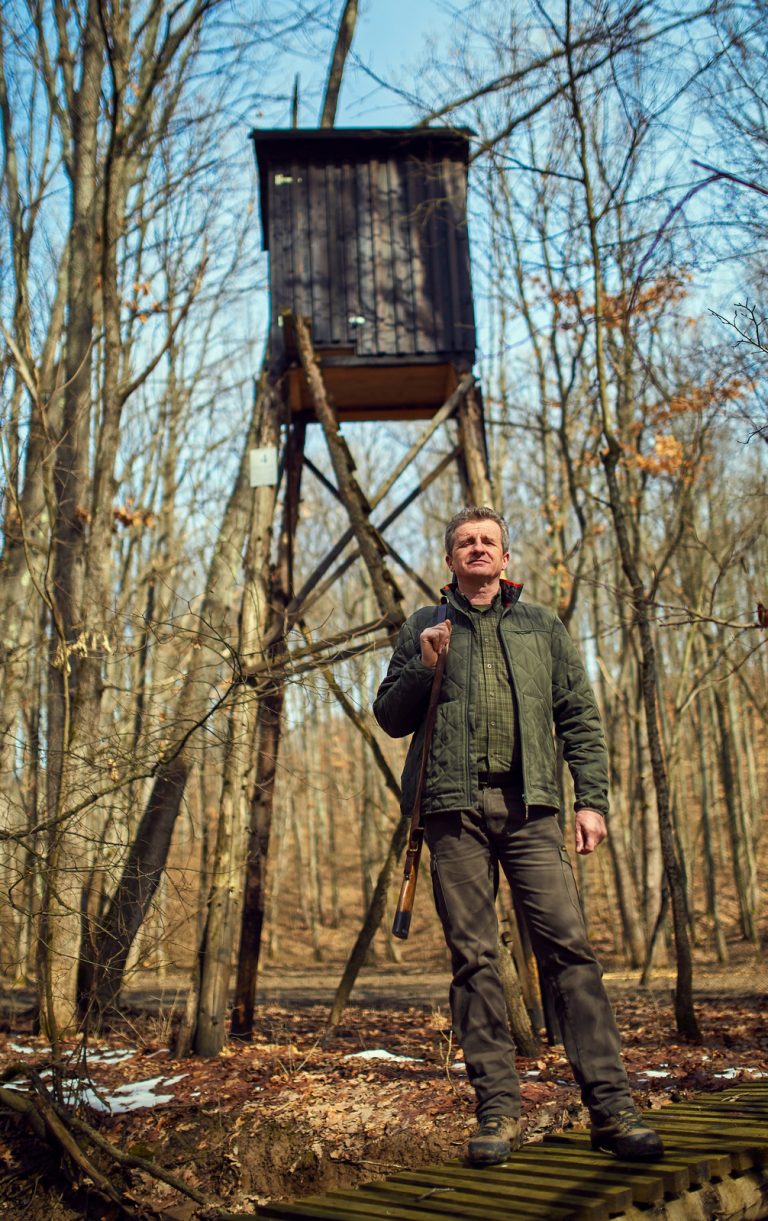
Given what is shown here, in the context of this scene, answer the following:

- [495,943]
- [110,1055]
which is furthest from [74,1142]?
[110,1055]

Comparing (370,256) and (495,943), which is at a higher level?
(370,256)

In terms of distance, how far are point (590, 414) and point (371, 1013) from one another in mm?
9446

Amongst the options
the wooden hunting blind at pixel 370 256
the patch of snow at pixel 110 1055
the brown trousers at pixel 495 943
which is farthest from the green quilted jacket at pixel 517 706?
the wooden hunting blind at pixel 370 256

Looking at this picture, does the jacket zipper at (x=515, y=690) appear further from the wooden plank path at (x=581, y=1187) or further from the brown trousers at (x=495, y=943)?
the wooden plank path at (x=581, y=1187)

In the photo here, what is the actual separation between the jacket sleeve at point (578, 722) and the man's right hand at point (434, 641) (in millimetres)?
534

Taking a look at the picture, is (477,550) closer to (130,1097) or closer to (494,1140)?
(494,1140)

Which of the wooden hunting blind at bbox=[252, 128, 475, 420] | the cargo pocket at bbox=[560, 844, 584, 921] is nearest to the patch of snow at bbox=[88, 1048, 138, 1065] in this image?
the cargo pocket at bbox=[560, 844, 584, 921]

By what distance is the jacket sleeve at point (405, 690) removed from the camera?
3.91 meters

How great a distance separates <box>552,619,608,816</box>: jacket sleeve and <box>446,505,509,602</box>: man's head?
12.9 inches

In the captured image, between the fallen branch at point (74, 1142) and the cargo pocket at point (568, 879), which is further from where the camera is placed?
the fallen branch at point (74, 1142)

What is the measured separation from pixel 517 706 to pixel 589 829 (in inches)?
20.1

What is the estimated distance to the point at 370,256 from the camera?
8664 mm

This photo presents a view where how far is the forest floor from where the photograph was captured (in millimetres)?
4289

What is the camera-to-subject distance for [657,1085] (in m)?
5.03
